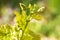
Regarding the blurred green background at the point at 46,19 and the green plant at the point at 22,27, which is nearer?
the green plant at the point at 22,27

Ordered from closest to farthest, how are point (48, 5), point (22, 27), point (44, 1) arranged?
point (22, 27), point (48, 5), point (44, 1)

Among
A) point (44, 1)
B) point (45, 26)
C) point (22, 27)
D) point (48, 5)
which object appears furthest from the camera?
point (44, 1)

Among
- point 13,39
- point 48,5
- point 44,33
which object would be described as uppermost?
point 48,5

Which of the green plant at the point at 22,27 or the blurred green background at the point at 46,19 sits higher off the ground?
the blurred green background at the point at 46,19

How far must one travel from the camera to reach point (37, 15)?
0.70 metres

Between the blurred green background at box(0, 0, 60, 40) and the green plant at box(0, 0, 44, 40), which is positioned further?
the blurred green background at box(0, 0, 60, 40)

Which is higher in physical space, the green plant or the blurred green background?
the blurred green background

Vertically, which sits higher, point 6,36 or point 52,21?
point 52,21

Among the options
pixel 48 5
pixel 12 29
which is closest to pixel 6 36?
pixel 12 29

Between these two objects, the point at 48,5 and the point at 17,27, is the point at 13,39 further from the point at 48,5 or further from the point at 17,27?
the point at 48,5

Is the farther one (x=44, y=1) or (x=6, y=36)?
(x=44, y=1)

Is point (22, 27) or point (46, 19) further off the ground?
point (46, 19)

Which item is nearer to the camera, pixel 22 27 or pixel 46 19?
pixel 22 27

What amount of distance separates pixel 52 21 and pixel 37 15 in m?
4.53
